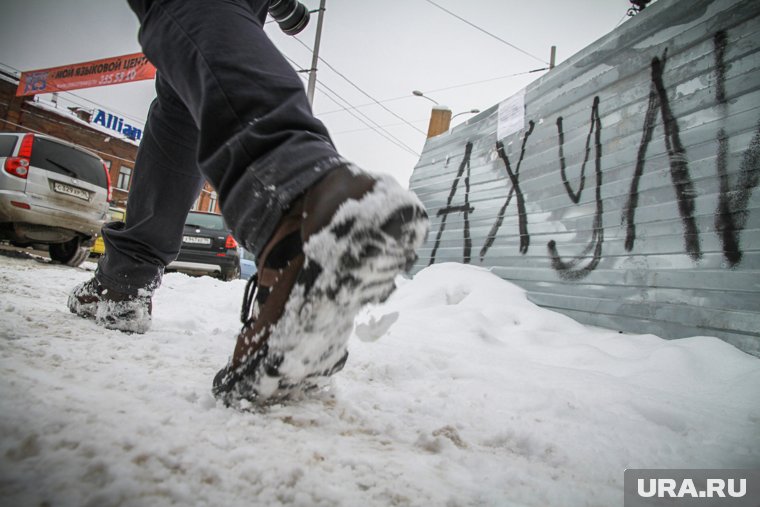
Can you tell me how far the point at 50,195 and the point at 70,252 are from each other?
103cm

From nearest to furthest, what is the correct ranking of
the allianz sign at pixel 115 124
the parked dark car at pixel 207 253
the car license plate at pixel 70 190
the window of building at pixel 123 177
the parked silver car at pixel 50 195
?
the parked silver car at pixel 50 195 → the car license plate at pixel 70 190 → the parked dark car at pixel 207 253 → the allianz sign at pixel 115 124 → the window of building at pixel 123 177

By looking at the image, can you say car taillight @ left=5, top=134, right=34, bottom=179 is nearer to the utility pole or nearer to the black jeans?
the black jeans

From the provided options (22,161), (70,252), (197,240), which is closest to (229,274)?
(197,240)

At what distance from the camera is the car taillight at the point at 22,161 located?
4.56 meters

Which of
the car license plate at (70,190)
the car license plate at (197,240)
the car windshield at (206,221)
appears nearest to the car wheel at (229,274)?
the car license plate at (197,240)

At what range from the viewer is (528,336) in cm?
195

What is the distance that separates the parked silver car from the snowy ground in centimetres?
431

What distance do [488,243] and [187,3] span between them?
3.05m

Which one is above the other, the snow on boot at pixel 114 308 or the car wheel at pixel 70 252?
the car wheel at pixel 70 252

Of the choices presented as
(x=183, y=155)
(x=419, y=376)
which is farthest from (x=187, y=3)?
(x=419, y=376)

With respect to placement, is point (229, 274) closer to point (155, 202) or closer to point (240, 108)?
point (155, 202)

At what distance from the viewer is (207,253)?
6.41 meters

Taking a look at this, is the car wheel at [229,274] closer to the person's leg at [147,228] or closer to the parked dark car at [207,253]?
the parked dark car at [207,253]

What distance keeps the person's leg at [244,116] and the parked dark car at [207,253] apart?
606 cm
